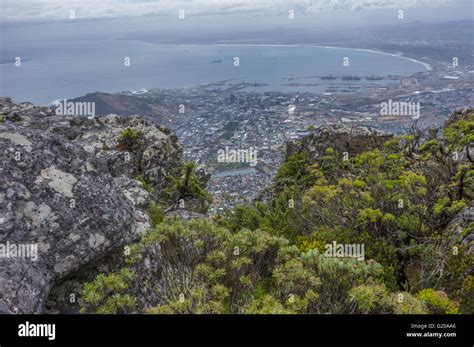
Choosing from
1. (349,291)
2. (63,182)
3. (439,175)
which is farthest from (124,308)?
(439,175)

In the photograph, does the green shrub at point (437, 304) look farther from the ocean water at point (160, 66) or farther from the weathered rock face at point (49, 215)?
the ocean water at point (160, 66)

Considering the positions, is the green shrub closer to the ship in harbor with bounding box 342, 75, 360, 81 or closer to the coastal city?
the coastal city

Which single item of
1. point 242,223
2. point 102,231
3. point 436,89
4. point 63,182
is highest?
point 436,89

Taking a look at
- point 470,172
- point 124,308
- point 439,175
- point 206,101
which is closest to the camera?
point 124,308

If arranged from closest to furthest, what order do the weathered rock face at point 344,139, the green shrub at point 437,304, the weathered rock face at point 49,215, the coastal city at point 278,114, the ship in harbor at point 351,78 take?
the weathered rock face at point 49,215 < the green shrub at point 437,304 < the weathered rock face at point 344,139 < the coastal city at point 278,114 < the ship in harbor at point 351,78

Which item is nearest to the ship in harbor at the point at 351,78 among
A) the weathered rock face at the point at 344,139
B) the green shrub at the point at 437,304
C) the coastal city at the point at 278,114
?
the coastal city at the point at 278,114

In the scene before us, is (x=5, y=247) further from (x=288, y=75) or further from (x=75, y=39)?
(x=75, y=39)

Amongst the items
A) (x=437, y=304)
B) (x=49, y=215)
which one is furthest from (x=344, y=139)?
(x=49, y=215)
